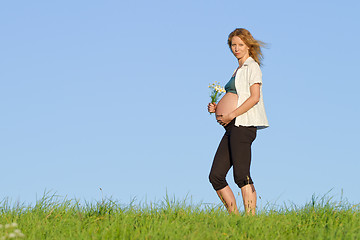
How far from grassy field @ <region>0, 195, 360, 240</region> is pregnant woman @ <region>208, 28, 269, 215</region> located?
1.09 feet

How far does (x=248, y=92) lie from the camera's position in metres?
5.86

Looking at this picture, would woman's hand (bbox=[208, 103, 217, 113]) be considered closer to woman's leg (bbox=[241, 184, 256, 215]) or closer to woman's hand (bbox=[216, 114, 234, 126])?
woman's hand (bbox=[216, 114, 234, 126])

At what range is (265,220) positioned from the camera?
513 centimetres

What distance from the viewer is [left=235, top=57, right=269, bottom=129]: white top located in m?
5.75

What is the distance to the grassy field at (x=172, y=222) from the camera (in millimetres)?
4457

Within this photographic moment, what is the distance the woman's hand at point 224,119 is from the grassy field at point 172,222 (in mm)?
1134

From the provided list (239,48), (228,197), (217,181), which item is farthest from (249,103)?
(228,197)

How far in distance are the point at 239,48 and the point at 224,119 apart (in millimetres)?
1043

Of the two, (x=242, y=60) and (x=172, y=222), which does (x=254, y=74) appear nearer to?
(x=242, y=60)

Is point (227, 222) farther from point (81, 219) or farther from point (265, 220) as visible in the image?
Result: point (81, 219)

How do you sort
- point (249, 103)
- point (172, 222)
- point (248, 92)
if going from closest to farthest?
point (172, 222), point (249, 103), point (248, 92)

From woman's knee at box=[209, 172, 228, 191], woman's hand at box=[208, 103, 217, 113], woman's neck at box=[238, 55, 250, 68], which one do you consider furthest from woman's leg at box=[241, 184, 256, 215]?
woman's neck at box=[238, 55, 250, 68]

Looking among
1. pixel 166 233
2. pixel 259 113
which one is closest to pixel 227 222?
pixel 166 233

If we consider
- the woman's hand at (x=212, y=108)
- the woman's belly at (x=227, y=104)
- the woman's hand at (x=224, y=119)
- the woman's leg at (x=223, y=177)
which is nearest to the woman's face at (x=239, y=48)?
the woman's belly at (x=227, y=104)
